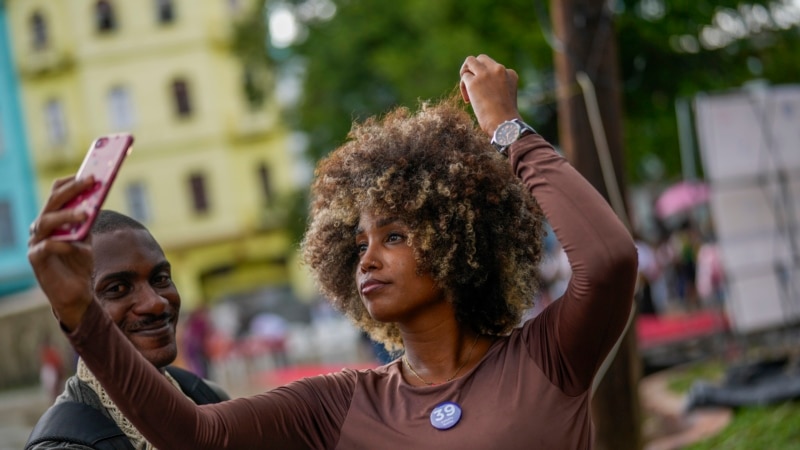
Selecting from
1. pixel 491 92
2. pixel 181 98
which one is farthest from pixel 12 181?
pixel 491 92

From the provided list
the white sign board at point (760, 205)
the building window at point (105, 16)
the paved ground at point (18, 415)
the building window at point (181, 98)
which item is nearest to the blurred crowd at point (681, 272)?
the white sign board at point (760, 205)

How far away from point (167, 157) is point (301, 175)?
4.59 m

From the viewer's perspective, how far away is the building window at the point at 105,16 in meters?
39.5

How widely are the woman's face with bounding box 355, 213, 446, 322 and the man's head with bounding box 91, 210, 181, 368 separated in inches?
23.8

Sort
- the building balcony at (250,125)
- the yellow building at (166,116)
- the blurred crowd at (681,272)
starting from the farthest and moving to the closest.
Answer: the building balcony at (250,125)
the yellow building at (166,116)
the blurred crowd at (681,272)

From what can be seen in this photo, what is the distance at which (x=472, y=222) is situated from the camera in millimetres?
2885

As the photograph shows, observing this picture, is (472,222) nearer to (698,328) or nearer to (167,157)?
(698,328)

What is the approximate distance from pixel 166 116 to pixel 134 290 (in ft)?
123

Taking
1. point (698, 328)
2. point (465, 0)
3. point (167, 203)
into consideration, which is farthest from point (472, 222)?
point (167, 203)

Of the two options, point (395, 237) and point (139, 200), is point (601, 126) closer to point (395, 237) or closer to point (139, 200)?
point (395, 237)

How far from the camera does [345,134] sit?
16.6 meters

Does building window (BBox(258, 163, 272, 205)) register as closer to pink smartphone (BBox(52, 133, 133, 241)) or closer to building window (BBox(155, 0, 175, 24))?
building window (BBox(155, 0, 175, 24))

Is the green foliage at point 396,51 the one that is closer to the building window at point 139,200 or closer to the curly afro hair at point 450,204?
the curly afro hair at point 450,204

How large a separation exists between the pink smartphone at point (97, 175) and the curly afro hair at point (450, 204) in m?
0.72
